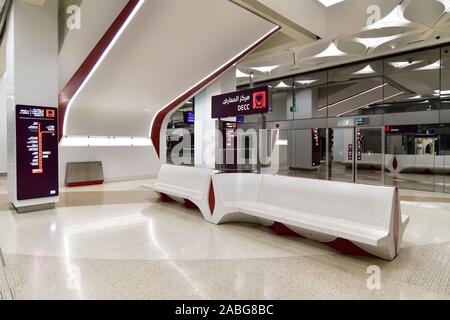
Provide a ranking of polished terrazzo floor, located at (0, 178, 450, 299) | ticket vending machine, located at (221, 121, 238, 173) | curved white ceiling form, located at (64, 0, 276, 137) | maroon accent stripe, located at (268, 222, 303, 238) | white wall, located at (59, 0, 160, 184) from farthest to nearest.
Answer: ticket vending machine, located at (221, 121, 238, 173)
curved white ceiling form, located at (64, 0, 276, 137)
white wall, located at (59, 0, 160, 184)
maroon accent stripe, located at (268, 222, 303, 238)
polished terrazzo floor, located at (0, 178, 450, 299)

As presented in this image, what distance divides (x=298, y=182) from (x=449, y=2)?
495 cm

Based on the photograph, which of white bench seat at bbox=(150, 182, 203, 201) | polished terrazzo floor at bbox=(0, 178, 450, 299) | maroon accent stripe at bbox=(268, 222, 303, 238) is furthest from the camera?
white bench seat at bbox=(150, 182, 203, 201)

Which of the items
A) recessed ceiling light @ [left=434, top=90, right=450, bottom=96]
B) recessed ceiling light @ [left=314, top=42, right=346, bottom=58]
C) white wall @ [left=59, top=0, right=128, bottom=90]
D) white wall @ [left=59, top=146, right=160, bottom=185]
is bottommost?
white wall @ [left=59, top=146, right=160, bottom=185]

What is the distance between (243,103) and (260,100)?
52 centimetres

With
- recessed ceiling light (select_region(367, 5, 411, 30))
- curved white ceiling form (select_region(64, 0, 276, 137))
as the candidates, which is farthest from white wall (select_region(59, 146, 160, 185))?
recessed ceiling light (select_region(367, 5, 411, 30))

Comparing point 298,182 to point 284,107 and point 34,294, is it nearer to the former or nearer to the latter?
point 34,294

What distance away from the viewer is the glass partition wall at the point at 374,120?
8227 millimetres

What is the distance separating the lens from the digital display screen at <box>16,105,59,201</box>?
5020mm

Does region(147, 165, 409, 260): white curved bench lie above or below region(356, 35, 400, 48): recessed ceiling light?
below

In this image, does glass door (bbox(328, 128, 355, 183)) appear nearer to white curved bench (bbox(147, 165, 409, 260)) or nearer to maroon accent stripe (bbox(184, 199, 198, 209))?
maroon accent stripe (bbox(184, 199, 198, 209))

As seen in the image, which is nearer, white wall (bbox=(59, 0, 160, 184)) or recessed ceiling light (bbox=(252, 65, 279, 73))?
white wall (bbox=(59, 0, 160, 184))

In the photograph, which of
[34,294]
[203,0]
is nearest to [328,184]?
[34,294]

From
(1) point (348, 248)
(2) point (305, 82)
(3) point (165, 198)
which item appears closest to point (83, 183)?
(3) point (165, 198)

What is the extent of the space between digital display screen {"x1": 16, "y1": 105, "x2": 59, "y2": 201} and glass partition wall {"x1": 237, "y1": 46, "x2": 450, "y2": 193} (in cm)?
698
